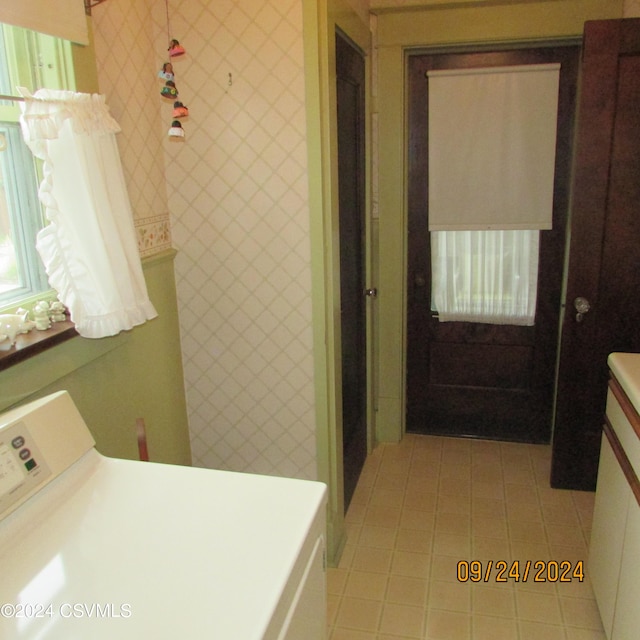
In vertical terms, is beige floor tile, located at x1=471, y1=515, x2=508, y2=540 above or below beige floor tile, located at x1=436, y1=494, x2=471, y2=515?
below

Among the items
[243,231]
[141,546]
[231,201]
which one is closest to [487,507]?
[243,231]

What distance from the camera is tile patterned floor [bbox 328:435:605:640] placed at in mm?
2037

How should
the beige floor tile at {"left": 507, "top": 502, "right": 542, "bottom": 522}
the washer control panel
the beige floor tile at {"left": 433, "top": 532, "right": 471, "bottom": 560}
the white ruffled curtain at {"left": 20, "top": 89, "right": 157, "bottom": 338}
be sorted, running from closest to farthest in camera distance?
the washer control panel → the white ruffled curtain at {"left": 20, "top": 89, "right": 157, "bottom": 338} → the beige floor tile at {"left": 433, "top": 532, "right": 471, "bottom": 560} → the beige floor tile at {"left": 507, "top": 502, "right": 542, "bottom": 522}

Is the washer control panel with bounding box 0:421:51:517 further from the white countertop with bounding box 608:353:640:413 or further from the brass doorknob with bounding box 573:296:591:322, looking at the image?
the brass doorknob with bounding box 573:296:591:322

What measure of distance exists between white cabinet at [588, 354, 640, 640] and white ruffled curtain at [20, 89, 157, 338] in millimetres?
1419

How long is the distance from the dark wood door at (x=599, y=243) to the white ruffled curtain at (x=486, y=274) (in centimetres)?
45

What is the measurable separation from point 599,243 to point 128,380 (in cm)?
195

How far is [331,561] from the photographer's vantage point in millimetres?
2328

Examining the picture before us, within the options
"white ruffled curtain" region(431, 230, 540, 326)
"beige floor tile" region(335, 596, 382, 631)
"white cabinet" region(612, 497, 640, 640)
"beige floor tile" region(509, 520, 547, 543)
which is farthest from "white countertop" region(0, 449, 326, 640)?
"white ruffled curtain" region(431, 230, 540, 326)

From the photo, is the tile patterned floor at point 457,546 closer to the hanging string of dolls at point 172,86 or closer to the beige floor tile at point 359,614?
the beige floor tile at point 359,614

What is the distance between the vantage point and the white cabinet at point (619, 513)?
63.3 inches

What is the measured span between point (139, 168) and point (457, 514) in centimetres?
191

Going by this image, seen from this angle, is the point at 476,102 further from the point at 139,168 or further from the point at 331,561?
the point at 331,561
